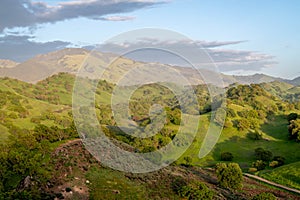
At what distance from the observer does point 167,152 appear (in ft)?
346

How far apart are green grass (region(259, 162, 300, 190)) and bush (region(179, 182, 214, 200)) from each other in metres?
25.6

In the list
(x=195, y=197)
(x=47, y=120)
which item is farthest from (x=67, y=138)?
(x=47, y=120)

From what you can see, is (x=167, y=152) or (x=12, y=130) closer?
(x=167, y=152)

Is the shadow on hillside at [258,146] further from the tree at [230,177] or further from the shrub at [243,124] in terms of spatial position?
the tree at [230,177]

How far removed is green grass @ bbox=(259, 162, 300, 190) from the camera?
6516cm

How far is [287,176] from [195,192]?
31098mm

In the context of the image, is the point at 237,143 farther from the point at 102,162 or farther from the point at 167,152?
the point at 102,162

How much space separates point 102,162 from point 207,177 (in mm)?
26661

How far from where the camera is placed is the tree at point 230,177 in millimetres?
57969

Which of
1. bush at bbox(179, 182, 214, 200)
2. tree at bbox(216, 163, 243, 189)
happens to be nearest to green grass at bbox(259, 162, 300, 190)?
tree at bbox(216, 163, 243, 189)

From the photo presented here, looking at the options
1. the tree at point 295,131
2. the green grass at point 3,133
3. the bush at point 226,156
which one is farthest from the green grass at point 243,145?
the green grass at point 3,133

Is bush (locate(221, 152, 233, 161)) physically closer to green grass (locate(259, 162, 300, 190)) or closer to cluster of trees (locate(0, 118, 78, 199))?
green grass (locate(259, 162, 300, 190))

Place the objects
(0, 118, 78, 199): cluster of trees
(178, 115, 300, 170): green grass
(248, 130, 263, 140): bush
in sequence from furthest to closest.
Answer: (248, 130, 263, 140): bush < (178, 115, 300, 170): green grass < (0, 118, 78, 199): cluster of trees

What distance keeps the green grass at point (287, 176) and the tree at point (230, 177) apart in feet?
47.3
